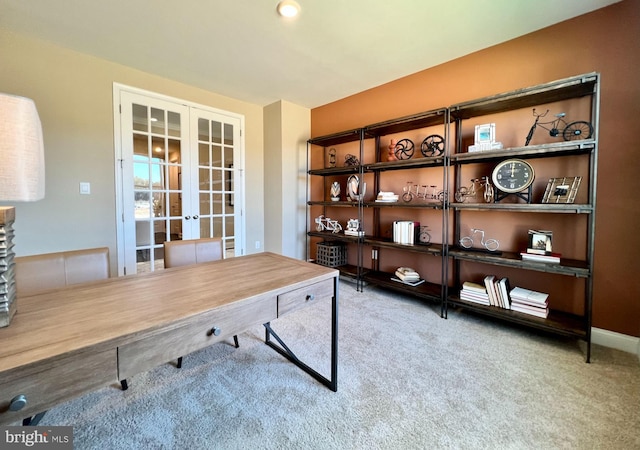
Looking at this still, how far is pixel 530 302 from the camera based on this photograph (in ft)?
7.20

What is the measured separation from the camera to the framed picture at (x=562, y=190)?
2049mm

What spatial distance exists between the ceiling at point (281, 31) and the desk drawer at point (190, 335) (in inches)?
88.1

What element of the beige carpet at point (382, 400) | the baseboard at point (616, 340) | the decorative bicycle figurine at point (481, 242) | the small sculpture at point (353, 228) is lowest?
the beige carpet at point (382, 400)

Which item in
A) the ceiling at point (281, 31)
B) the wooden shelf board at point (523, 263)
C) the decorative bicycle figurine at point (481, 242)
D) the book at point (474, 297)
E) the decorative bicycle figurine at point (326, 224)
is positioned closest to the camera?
the wooden shelf board at point (523, 263)

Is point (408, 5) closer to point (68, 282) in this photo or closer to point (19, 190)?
point (19, 190)

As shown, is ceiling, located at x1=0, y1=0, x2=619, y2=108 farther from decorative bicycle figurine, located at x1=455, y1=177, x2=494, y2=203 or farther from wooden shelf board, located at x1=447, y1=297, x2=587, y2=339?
wooden shelf board, located at x1=447, y1=297, x2=587, y2=339

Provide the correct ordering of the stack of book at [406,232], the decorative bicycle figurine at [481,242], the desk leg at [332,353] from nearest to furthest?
the desk leg at [332,353]
the decorative bicycle figurine at [481,242]
the stack of book at [406,232]

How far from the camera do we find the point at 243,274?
149 cm

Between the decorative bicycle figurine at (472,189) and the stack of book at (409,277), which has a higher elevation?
the decorative bicycle figurine at (472,189)

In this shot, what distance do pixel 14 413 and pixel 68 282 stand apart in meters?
1.02

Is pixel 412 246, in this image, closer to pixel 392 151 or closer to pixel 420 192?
pixel 420 192

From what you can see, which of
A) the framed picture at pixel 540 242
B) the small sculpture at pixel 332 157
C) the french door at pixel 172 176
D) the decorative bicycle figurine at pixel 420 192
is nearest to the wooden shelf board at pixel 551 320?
the framed picture at pixel 540 242

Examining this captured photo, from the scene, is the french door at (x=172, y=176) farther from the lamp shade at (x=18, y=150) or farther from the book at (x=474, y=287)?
the book at (x=474, y=287)

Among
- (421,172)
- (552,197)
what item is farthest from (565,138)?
(421,172)
